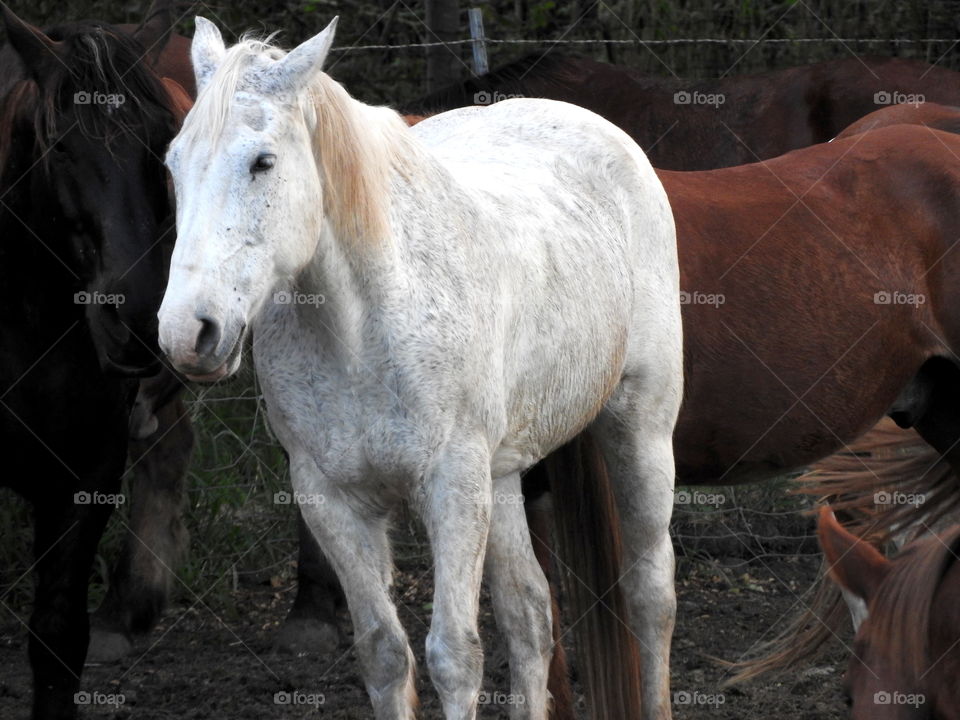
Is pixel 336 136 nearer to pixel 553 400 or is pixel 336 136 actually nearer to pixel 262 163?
pixel 262 163

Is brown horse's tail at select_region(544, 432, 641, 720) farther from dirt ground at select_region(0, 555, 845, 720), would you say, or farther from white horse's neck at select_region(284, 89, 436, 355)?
white horse's neck at select_region(284, 89, 436, 355)

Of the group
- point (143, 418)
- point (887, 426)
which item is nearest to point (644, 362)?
point (887, 426)

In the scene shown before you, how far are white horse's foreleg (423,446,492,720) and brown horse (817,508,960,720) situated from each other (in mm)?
683

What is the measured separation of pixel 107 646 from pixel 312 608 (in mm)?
699

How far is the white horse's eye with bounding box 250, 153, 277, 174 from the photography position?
89.7 inches

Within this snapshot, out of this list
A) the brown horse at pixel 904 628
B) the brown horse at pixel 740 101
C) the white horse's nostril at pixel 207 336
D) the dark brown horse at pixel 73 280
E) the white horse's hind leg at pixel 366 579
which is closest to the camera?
the brown horse at pixel 904 628

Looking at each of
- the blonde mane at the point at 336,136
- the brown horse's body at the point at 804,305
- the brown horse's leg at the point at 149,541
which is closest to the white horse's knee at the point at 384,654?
the blonde mane at the point at 336,136

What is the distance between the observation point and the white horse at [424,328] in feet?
Answer: 7.51

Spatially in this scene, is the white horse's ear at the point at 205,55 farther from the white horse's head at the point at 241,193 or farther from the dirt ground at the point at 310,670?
the dirt ground at the point at 310,670

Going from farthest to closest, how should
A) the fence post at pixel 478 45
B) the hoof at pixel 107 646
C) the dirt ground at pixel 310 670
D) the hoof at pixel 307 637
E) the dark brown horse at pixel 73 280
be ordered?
the fence post at pixel 478 45, the hoof at pixel 307 637, the hoof at pixel 107 646, the dirt ground at pixel 310 670, the dark brown horse at pixel 73 280

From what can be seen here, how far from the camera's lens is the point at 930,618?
2.03 meters

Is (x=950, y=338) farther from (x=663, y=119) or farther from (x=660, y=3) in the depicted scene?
(x=660, y=3)

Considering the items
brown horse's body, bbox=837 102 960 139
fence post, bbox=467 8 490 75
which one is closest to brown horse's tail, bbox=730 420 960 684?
brown horse's body, bbox=837 102 960 139

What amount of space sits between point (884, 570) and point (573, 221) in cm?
118
